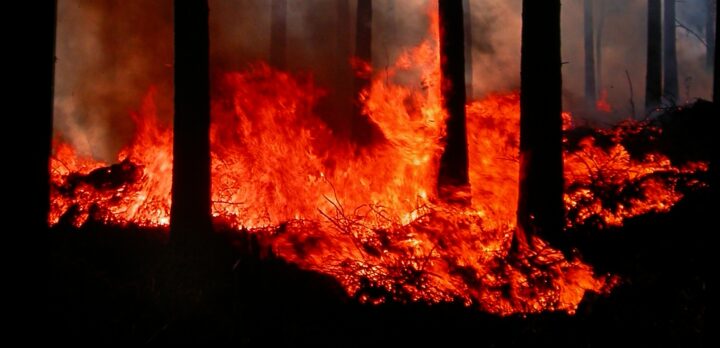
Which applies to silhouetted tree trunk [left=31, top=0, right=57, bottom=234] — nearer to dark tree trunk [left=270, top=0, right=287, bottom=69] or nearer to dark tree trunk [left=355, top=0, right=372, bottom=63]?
dark tree trunk [left=355, top=0, right=372, bottom=63]

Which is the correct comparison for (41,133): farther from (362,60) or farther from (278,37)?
(278,37)

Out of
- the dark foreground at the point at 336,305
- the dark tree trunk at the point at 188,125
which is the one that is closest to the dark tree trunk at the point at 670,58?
the dark foreground at the point at 336,305

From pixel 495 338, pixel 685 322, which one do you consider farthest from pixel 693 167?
pixel 495 338

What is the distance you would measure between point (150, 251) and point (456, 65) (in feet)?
22.0

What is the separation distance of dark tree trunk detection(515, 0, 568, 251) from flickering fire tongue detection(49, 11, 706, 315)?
47 centimetres

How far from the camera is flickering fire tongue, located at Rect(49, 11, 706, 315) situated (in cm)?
679

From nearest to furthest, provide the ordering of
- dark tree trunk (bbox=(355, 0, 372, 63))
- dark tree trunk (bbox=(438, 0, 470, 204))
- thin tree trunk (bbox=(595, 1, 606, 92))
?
dark tree trunk (bbox=(438, 0, 470, 204))
dark tree trunk (bbox=(355, 0, 372, 63))
thin tree trunk (bbox=(595, 1, 606, 92))

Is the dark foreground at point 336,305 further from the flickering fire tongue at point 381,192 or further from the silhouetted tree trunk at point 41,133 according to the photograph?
the silhouetted tree trunk at point 41,133

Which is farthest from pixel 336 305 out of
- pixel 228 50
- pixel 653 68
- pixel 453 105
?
pixel 653 68

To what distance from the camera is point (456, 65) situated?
10.5 metres

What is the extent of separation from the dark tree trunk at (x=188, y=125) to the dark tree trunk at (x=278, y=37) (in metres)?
12.7

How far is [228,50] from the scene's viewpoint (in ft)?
62.6

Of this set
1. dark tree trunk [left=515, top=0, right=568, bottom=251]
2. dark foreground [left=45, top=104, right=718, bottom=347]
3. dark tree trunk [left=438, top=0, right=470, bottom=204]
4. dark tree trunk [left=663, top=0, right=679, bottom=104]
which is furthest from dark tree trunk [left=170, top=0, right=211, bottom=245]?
dark tree trunk [left=663, top=0, right=679, bottom=104]

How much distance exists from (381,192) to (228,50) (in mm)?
11214
